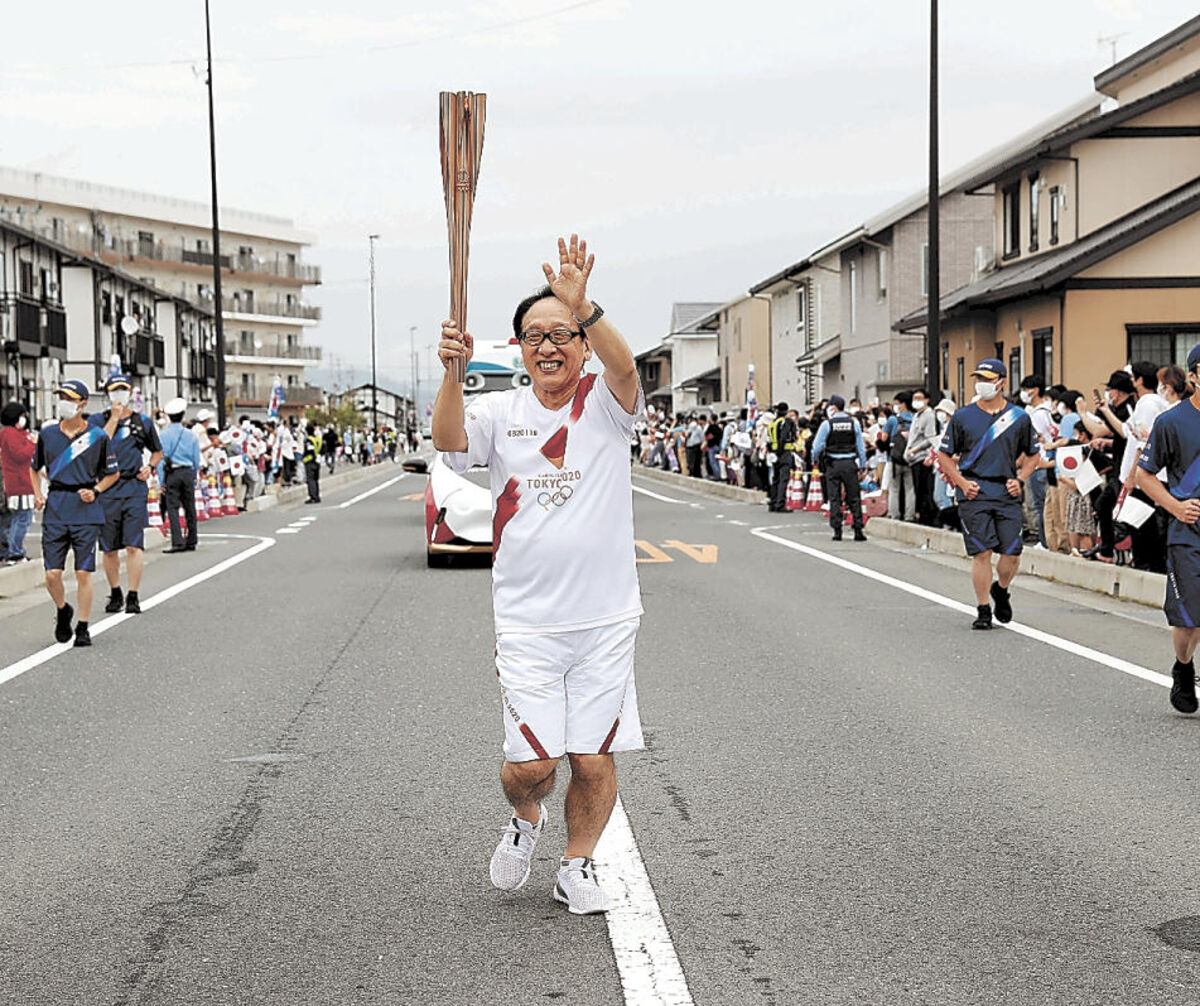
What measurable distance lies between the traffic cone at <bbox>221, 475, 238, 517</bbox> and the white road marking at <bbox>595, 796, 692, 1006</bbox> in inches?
1030

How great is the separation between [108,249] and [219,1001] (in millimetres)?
88239

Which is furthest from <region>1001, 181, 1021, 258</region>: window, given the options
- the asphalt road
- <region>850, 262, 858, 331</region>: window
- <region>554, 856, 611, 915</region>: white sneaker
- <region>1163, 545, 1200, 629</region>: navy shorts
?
<region>554, 856, 611, 915</region>: white sneaker

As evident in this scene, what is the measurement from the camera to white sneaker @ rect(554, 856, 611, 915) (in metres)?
5.05

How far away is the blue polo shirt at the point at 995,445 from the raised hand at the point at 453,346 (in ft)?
26.4

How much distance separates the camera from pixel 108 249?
8762 centimetres

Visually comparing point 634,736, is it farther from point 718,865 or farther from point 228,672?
point 228,672

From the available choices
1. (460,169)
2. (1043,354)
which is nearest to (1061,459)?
(460,169)

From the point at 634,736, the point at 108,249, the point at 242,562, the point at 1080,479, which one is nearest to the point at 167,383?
the point at 108,249

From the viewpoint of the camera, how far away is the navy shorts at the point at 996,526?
12.3 metres

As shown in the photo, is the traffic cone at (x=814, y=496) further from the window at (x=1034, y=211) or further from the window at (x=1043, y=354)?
the window at (x=1034, y=211)

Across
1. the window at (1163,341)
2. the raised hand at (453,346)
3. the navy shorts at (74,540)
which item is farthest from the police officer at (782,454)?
the raised hand at (453,346)

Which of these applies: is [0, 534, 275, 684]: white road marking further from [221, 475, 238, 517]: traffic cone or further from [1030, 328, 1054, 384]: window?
[1030, 328, 1054, 384]: window

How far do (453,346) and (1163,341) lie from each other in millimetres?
26743

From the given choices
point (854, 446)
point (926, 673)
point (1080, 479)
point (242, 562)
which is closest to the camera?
point (926, 673)
